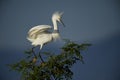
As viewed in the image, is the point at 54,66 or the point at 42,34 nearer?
the point at 54,66

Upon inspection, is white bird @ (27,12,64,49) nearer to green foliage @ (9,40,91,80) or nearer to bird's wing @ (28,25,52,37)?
bird's wing @ (28,25,52,37)

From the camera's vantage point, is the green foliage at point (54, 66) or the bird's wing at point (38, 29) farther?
the bird's wing at point (38, 29)

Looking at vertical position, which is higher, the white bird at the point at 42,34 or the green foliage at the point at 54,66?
the white bird at the point at 42,34

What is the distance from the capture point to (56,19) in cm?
167

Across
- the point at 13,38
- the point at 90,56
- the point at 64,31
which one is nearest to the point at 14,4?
the point at 13,38

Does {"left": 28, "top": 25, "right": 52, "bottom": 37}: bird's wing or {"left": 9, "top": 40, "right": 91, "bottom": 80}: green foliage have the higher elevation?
{"left": 28, "top": 25, "right": 52, "bottom": 37}: bird's wing

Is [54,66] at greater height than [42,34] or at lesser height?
lesser

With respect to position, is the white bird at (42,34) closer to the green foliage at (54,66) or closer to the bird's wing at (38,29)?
the bird's wing at (38,29)

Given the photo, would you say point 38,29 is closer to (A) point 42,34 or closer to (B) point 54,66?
(A) point 42,34

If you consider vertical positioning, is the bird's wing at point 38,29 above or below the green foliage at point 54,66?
above

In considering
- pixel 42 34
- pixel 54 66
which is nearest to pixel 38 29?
pixel 42 34

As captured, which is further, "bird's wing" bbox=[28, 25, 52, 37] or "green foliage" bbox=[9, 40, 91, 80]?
"bird's wing" bbox=[28, 25, 52, 37]

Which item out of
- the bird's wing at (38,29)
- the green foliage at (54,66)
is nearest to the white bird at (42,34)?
the bird's wing at (38,29)

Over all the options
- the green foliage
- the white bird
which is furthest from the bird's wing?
the green foliage
